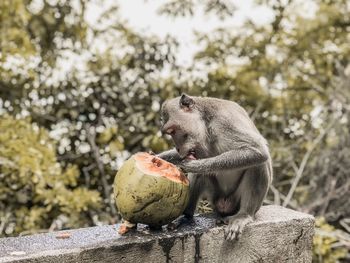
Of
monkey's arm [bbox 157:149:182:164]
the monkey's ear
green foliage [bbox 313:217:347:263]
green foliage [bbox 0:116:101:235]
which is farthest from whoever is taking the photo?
green foliage [bbox 313:217:347:263]

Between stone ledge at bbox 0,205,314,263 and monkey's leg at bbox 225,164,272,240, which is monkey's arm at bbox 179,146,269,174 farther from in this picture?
stone ledge at bbox 0,205,314,263

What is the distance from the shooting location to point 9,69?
17.7ft

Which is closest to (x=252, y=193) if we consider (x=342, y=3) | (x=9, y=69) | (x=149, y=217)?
(x=149, y=217)

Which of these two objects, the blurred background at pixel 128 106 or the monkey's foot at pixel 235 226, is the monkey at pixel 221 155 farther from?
the blurred background at pixel 128 106

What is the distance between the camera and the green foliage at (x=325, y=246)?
5.19 m

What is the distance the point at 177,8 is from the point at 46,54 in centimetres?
180

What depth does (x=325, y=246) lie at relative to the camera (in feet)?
17.1

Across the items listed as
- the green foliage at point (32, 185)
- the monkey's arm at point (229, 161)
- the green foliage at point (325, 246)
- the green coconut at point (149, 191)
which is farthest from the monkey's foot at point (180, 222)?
the green foliage at point (325, 246)

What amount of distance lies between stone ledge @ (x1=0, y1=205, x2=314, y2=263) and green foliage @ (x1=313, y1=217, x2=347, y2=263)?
6.09 feet

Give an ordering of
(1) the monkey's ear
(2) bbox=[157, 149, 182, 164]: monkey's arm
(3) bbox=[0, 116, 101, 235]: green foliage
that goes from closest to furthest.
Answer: (1) the monkey's ear, (2) bbox=[157, 149, 182, 164]: monkey's arm, (3) bbox=[0, 116, 101, 235]: green foliage

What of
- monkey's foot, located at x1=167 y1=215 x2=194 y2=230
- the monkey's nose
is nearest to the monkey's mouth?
the monkey's nose

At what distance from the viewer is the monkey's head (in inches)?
117

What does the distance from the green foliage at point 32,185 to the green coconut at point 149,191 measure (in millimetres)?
2190

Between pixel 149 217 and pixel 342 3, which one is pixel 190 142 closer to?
pixel 149 217
